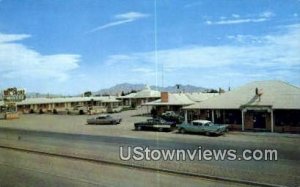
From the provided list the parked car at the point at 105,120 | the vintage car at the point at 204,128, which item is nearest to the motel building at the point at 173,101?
the parked car at the point at 105,120

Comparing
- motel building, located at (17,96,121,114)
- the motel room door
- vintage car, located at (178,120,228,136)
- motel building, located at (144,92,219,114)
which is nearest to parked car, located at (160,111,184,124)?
motel building, located at (144,92,219,114)

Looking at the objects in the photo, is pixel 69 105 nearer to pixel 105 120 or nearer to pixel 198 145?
pixel 105 120

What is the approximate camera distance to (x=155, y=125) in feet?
94.9

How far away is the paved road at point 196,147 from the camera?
43.7ft

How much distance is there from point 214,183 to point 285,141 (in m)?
8.69

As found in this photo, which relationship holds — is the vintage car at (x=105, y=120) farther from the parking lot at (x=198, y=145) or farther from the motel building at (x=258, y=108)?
the motel building at (x=258, y=108)

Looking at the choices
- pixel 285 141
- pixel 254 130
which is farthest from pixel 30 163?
pixel 254 130

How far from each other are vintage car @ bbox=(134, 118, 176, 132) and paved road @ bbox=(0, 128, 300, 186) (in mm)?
3515

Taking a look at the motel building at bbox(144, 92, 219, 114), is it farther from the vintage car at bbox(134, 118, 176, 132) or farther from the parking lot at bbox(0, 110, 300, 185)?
the vintage car at bbox(134, 118, 176, 132)

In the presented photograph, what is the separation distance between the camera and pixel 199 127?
86.8 feet

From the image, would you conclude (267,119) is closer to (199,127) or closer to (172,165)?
(199,127)

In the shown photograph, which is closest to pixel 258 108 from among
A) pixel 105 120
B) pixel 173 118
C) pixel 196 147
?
pixel 173 118

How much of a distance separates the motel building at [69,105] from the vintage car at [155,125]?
1444cm

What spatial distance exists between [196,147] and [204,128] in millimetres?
6694
